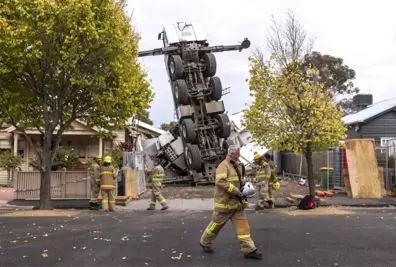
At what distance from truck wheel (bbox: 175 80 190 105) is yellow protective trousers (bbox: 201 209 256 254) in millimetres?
14554

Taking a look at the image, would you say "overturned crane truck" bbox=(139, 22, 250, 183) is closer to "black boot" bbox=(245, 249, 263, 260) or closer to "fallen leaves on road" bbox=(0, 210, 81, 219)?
"fallen leaves on road" bbox=(0, 210, 81, 219)

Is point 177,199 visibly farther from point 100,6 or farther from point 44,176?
point 100,6

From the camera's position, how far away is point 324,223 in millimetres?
10250

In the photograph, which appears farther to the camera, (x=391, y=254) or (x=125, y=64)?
(x=125, y=64)

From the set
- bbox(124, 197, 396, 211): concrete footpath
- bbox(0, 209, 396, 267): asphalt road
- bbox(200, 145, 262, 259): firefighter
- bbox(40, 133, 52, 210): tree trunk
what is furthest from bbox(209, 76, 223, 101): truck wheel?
bbox(200, 145, 262, 259): firefighter

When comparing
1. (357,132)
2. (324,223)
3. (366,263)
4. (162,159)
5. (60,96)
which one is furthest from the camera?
(162,159)

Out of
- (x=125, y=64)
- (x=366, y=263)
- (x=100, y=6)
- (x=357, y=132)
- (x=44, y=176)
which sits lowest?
(x=366, y=263)

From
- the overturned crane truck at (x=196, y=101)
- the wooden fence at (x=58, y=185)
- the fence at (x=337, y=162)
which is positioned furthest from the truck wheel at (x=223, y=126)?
the wooden fence at (x=58, y=185)

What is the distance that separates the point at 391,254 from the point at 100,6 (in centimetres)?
953

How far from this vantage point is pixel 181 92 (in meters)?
21.4

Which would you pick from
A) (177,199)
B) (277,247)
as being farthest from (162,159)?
(277,247)

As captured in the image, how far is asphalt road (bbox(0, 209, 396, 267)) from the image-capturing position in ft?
22.2

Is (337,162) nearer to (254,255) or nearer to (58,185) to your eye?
A: (58,185)

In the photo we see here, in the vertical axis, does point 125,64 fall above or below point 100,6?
below
